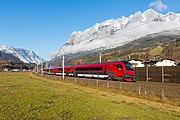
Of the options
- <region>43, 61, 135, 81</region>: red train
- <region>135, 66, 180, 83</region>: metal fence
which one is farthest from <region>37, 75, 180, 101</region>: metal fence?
<region>135, 66, 180, 83</region>: metal fence

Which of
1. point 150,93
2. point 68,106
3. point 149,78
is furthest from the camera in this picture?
point 149,78

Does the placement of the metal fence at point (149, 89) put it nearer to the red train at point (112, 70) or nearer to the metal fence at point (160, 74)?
the red train at point (112, 70)

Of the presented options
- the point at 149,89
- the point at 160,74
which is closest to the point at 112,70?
the point at 160,74

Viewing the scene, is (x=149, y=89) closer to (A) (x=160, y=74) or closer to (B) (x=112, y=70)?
(B) (x=112, y=70)

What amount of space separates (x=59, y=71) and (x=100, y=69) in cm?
4298

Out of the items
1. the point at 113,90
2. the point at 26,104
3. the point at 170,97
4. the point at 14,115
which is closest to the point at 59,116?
the point at 14,115

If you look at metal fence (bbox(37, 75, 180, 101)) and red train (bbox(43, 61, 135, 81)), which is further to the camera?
red train (bbox(43, 61, 135, 81))

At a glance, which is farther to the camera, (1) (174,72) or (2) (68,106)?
(1) (174,72)

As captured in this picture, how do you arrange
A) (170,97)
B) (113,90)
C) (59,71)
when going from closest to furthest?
1. (170,97)
2. (113,90)
3. (59,71)

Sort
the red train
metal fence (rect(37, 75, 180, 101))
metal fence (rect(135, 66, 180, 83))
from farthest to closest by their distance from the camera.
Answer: the red train → metal fence (rect(135, 66, 180, 83)) → metal fence (rect(37, 75, 180, 101))

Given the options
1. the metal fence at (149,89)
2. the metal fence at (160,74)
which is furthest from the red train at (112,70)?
the metal fence at (149,89)

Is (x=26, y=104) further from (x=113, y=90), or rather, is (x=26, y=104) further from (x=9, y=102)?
(x=113, y=90)

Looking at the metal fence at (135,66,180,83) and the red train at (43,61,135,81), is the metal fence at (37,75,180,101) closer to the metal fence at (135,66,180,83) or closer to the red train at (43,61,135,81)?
the red train at (43,61,135,81)

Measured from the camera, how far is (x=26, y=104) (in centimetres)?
1530
